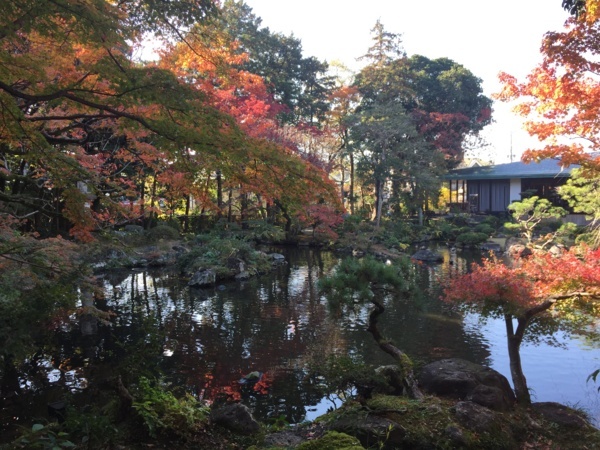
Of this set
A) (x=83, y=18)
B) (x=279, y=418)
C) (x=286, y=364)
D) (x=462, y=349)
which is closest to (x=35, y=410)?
(x=279, y=418)

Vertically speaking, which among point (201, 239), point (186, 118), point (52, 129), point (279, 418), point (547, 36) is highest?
point (547, 36)

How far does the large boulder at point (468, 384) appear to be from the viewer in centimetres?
608

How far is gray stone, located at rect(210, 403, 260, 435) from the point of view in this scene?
16.4 feet

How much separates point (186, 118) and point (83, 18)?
3.96 ft

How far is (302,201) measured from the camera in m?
4.77

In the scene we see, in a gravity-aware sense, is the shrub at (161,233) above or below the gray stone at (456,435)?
above

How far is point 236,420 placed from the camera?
504cm

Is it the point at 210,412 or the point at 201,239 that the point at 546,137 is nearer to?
the point at 210,412

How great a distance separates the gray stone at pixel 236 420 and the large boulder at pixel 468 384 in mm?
2977

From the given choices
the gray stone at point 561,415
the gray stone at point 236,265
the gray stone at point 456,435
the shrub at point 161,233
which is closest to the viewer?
the gray stone at point 456,435

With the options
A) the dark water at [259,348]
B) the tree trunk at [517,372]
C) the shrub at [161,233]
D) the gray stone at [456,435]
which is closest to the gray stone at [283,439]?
the dark water at [259,348]

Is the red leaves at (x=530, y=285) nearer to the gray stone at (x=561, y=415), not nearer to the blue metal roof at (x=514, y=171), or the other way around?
the gray stone at (x=561, y=415)

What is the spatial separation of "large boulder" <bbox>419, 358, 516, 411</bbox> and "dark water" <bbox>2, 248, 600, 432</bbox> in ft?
3.21

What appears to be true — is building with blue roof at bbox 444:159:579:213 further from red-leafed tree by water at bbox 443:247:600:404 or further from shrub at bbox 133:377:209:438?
shrub at bbox 133:377:209:438
